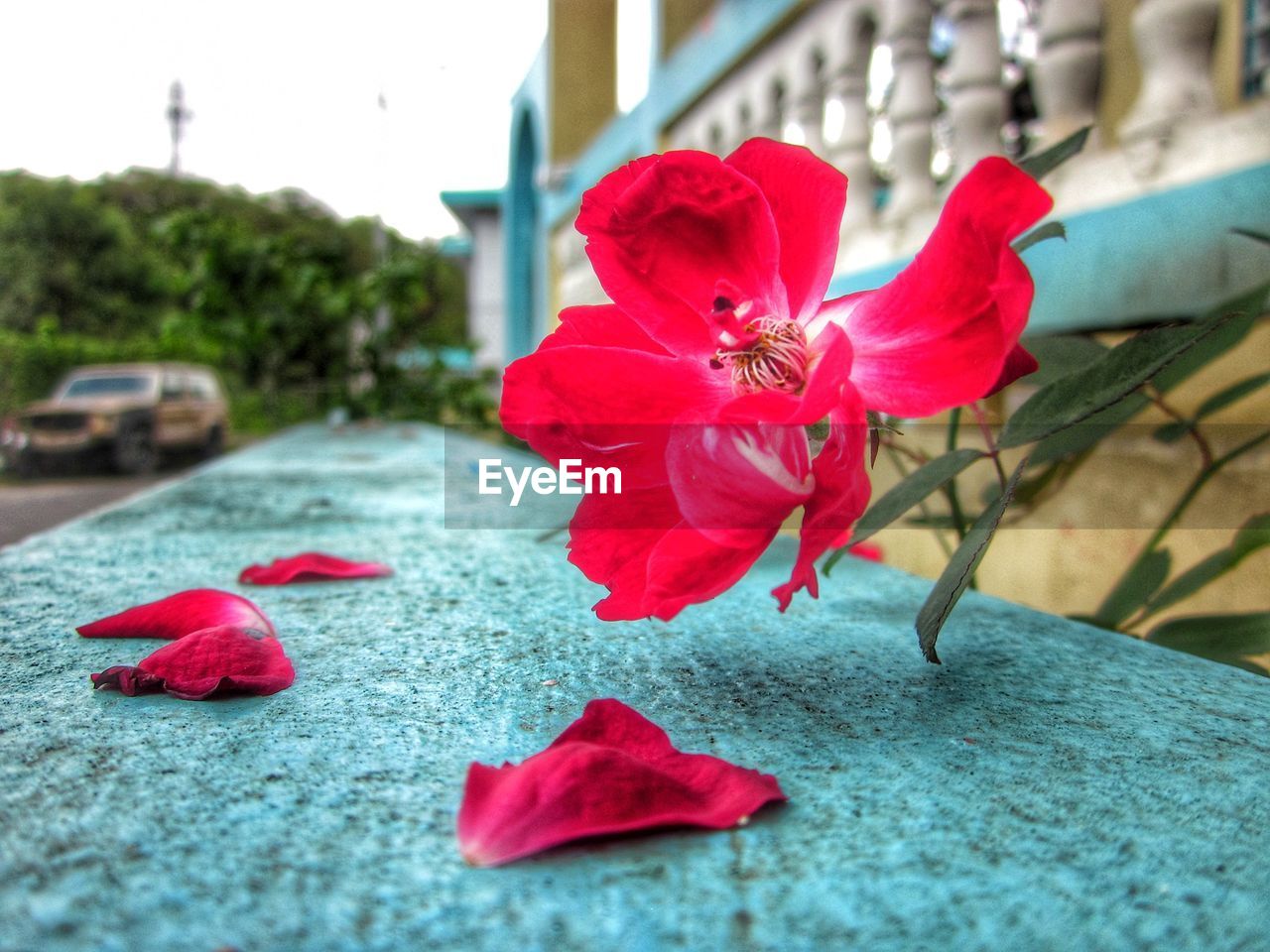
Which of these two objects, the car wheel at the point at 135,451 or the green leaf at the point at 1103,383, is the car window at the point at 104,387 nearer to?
the car wheel at the point at 135,451

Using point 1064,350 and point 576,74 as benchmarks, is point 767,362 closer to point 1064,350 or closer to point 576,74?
point 1064,350

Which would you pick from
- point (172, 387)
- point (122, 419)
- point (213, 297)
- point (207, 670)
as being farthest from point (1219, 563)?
point (172, 387)

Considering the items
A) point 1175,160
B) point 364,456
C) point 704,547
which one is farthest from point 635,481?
point 364,456

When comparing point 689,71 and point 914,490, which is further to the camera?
point 689,71

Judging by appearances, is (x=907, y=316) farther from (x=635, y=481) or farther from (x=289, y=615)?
(x=289, y=615)

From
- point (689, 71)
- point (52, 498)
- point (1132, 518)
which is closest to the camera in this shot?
point (1132, 518)

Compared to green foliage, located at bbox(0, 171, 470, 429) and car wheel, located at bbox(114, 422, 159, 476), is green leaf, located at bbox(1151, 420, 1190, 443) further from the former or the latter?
car wheel, located at bbox(114, 422, 159, 476)

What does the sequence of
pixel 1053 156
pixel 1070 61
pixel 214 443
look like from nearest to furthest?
pixel 1053 156 → pixel 1070 61 → pixel 214 443
